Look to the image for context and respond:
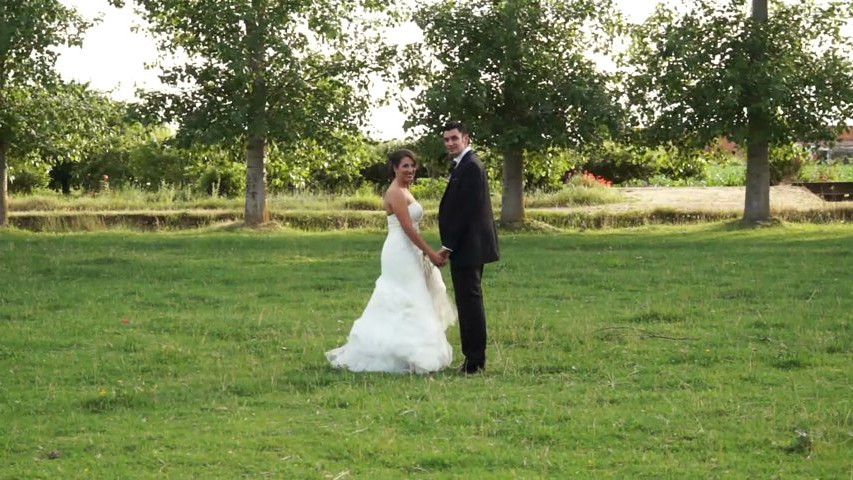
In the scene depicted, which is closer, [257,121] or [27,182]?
[257,121]

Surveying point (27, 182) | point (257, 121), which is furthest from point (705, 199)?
point (27, 182)

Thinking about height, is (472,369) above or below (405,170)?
below

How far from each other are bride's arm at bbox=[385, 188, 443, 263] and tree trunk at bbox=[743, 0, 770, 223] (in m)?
17.7

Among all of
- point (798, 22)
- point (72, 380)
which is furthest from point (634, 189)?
point (72, 380)

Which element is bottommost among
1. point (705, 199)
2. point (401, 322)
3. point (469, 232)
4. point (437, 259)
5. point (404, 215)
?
point (401, 322)

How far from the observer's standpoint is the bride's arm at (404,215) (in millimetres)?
11727

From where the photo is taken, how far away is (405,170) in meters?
11.7

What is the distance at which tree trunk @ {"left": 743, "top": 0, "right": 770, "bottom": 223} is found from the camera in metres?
28.2

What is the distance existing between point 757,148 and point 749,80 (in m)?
2.22

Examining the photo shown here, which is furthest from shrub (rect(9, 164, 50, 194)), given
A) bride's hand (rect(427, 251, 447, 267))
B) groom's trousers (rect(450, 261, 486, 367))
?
groom's trousers (rect(450, 261, 486, 367))

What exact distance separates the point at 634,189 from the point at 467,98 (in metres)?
13.7

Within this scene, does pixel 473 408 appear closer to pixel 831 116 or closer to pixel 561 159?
pixel 831 116

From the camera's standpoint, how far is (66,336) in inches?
534

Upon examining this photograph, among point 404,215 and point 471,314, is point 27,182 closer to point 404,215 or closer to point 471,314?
point 404,215
